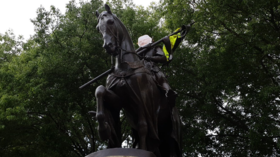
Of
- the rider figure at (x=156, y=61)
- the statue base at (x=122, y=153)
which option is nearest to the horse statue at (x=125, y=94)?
the statue base at (x=122, y=153)

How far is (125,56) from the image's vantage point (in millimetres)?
5895

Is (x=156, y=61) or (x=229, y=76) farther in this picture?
(x=229, y=76)

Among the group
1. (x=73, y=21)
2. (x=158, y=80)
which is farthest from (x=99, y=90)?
(x=73, y=21)

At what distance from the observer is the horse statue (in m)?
5.51

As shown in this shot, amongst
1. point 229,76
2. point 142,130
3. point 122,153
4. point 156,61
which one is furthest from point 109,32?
point 229,76

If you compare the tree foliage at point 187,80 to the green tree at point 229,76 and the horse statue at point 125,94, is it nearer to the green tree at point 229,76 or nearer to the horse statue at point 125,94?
the green tree at point 229,76

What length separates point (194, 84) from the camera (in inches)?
608

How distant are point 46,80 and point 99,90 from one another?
9425 millimetres

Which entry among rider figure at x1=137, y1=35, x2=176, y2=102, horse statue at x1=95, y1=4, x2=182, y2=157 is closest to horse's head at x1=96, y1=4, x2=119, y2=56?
horse statue at x1=95, y1=4, x2=182, y2=157

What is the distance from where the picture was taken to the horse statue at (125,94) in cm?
551

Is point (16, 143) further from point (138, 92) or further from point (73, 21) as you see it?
point (138, 92)

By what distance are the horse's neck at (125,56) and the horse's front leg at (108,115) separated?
0.57 meters

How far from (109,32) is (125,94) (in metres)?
1.16

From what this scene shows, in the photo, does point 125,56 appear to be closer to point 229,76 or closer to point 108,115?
point 108,115
